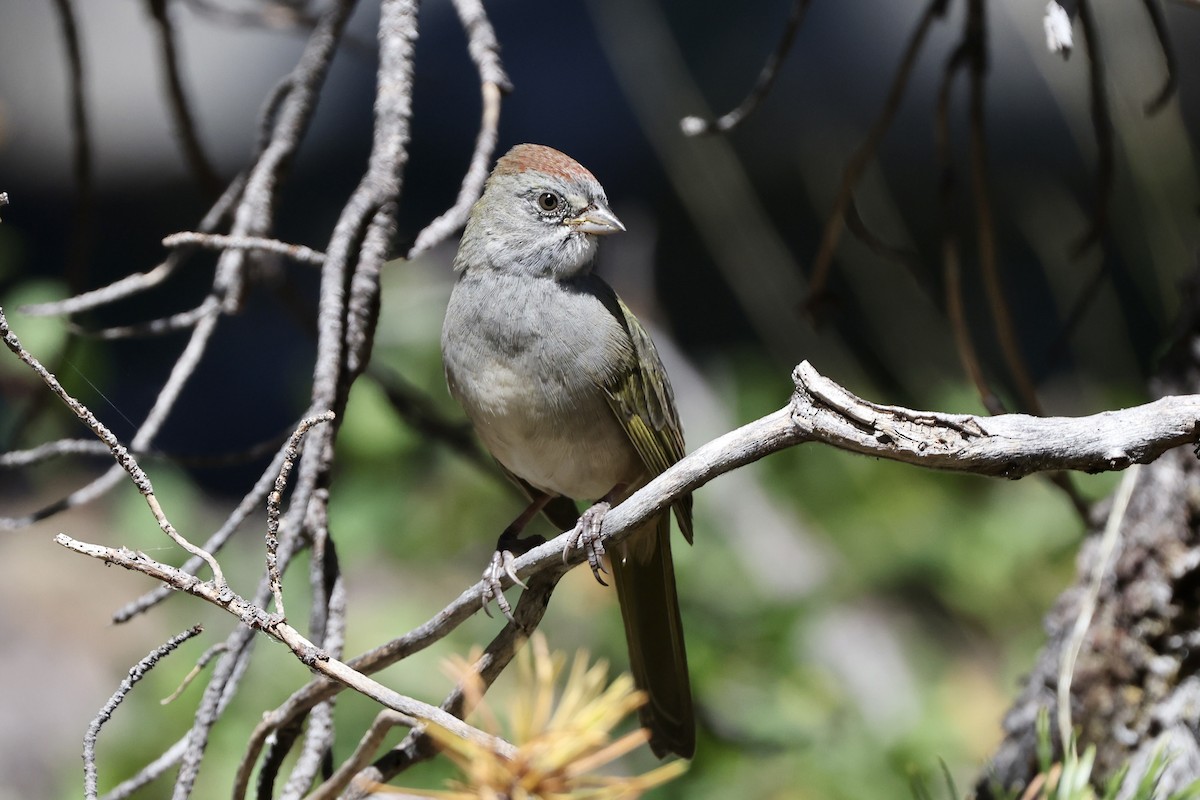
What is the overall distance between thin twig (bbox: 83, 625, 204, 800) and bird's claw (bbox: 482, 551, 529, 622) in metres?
0.46

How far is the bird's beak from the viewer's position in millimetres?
2732

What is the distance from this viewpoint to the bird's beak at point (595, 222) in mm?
2732

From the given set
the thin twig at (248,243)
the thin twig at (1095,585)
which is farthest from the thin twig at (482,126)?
the thin twig at (1095,585)

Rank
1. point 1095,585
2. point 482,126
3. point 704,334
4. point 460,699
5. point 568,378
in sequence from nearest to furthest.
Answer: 1. point 460,699
2. point 482,126
3. point 1095,585
4. point 568,378
5. point 704,334

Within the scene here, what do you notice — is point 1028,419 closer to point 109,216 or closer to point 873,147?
point 873,147

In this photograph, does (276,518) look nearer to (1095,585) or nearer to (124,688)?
(124,688)

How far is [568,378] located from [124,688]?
4.81ft

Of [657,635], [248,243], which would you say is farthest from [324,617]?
[657,635]

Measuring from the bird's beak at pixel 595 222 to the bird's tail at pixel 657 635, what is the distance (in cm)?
70

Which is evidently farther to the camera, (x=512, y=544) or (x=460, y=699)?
(x=512, y=544)

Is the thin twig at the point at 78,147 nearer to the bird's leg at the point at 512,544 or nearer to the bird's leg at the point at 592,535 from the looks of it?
the bird's leg at the point at 512,544

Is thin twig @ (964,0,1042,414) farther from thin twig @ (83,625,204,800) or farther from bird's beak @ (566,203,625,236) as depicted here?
thin twig @ (83,625,204,800)

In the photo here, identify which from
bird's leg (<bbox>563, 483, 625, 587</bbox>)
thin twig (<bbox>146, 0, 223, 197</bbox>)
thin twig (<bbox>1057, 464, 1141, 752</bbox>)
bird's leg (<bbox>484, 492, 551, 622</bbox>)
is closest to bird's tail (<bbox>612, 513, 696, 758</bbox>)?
bird's leg (<bbox>563, 483, 625, 587</bbox>)

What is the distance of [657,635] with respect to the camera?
9.12 ft
